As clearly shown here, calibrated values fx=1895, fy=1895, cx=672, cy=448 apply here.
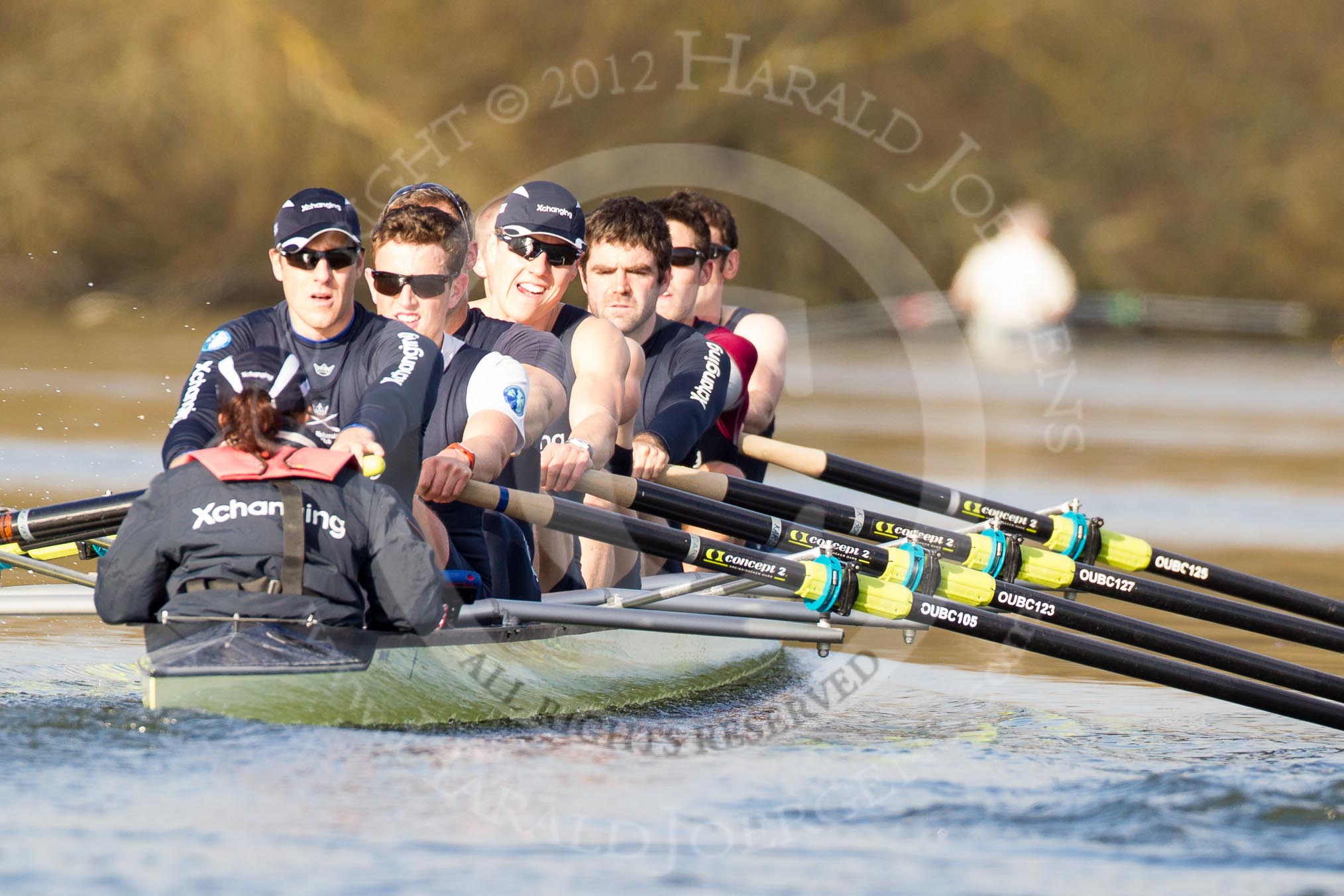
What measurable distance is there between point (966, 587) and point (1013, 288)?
52.7 feet

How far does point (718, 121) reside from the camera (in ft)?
76.9

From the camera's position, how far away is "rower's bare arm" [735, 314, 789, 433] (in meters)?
8.88

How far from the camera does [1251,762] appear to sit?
590cm

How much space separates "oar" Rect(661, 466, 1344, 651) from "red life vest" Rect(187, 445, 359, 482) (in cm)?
241

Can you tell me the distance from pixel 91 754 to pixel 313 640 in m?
0.65

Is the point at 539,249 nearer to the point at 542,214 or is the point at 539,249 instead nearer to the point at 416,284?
the point at 542,214

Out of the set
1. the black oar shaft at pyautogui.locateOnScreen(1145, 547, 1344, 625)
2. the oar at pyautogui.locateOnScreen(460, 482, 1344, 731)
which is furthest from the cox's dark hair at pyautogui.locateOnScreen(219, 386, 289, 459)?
the black oar shaft at pyautogui.locateOnScreen(1145, 547, 1344, 625)

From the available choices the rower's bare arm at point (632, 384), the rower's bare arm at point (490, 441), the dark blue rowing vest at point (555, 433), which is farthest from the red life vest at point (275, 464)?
the rower's bare arm at point (632, 384)

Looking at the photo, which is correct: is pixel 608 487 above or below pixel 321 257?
below

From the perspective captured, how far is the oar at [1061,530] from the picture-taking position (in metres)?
7.39

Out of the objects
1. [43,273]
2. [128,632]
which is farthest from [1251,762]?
[43,273]

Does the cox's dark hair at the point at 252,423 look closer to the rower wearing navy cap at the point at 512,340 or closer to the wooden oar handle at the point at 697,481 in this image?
the rower wearing navy cap at the point at 512,340

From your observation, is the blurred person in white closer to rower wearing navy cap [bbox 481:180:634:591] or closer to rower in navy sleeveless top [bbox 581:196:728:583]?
rower in navy sleeveless top [bbox 581:196:728:583]

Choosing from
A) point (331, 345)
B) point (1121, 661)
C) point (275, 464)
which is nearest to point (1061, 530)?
point (1121, 661)
